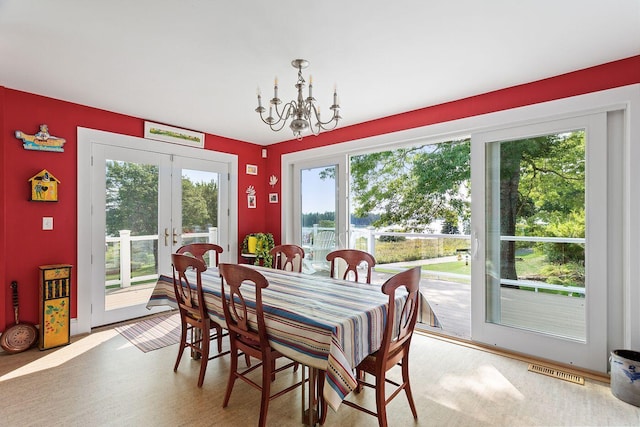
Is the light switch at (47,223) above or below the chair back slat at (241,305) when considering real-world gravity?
above

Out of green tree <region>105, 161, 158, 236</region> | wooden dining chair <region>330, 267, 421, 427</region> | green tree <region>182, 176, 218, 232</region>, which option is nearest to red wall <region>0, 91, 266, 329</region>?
green tree <region>105, 161, 158, 236</region>

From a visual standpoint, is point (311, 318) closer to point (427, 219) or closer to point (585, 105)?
point (585, 105)

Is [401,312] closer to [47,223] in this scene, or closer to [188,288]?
[188,288]

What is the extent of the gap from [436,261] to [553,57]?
4.40 metres

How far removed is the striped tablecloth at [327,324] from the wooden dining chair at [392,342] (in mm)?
80

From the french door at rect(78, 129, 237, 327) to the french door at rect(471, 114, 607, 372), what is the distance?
140 inches

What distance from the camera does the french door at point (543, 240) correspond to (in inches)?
101

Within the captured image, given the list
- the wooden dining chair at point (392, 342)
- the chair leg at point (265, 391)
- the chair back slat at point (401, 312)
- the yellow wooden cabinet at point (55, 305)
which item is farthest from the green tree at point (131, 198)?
the chair back slat at point (401, 312)

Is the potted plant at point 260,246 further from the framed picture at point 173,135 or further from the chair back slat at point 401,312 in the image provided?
the chair back slat at point 401,312

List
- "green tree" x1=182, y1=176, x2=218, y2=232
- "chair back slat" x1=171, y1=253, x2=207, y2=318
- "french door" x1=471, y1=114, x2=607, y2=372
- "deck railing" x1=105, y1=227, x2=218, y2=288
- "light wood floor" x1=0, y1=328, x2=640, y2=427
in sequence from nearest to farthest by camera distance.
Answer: "light wood floor" x1=0, y1=328, x2=640, y2=427 < "chair back slat" x1=171, y1=253, x2=207, y2=318 < "french door" x1=471, y1=114, x2=607, y2=372 < "deck railing" x1=105, y1=227, x2=218, y2=288 < "green tree" x1=182, y1=176, x2=218, y2=232

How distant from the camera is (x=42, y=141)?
3.16m

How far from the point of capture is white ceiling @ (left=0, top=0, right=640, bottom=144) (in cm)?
186

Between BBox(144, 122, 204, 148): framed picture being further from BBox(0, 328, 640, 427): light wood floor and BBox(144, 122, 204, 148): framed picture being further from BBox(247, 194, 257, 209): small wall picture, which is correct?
BBox(0, 328, 640, 427): light wood floor

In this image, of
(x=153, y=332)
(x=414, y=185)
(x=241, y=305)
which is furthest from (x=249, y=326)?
(x=414, y=185)
